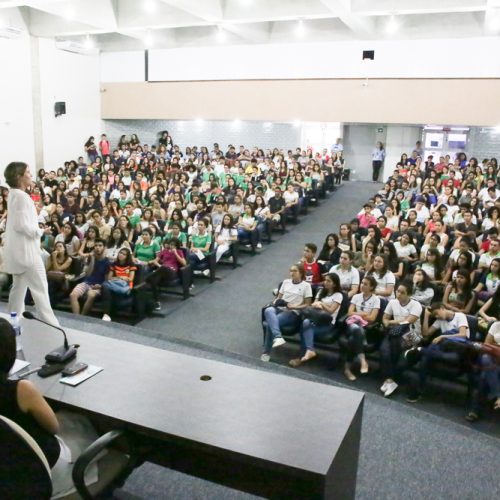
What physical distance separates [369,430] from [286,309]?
1.95 m

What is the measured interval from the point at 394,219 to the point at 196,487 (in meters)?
6.28

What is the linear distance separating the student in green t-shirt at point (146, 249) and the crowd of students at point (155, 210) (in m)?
0.01

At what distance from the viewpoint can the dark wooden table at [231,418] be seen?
2057 millimetres

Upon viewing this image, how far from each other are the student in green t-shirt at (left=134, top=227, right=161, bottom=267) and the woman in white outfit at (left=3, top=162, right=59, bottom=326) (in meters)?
2.80

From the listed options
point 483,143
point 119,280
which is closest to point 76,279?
point 119,280

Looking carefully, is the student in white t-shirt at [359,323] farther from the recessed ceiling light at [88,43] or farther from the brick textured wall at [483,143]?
the recessed ceiling light at [88,43]

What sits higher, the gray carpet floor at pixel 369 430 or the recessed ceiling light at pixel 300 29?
the recessed ceiling light at pixel 300 29

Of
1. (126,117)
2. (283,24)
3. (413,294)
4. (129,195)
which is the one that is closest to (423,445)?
(413,294)

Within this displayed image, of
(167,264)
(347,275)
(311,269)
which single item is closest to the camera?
(347,275)

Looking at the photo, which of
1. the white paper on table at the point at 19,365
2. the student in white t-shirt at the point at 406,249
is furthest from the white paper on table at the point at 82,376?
the student in white t-shirt at the point at 406,249

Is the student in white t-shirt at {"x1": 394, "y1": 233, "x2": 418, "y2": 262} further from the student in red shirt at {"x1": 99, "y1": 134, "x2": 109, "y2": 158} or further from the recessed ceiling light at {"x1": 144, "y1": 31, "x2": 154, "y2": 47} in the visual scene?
the student in red shirt at {"x1": 99, "y1": 134, "x2": 109, "y2": 158}

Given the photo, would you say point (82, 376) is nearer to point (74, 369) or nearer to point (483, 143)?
point (74, 369)

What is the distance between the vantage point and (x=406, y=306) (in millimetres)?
4965

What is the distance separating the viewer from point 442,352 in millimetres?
4504
